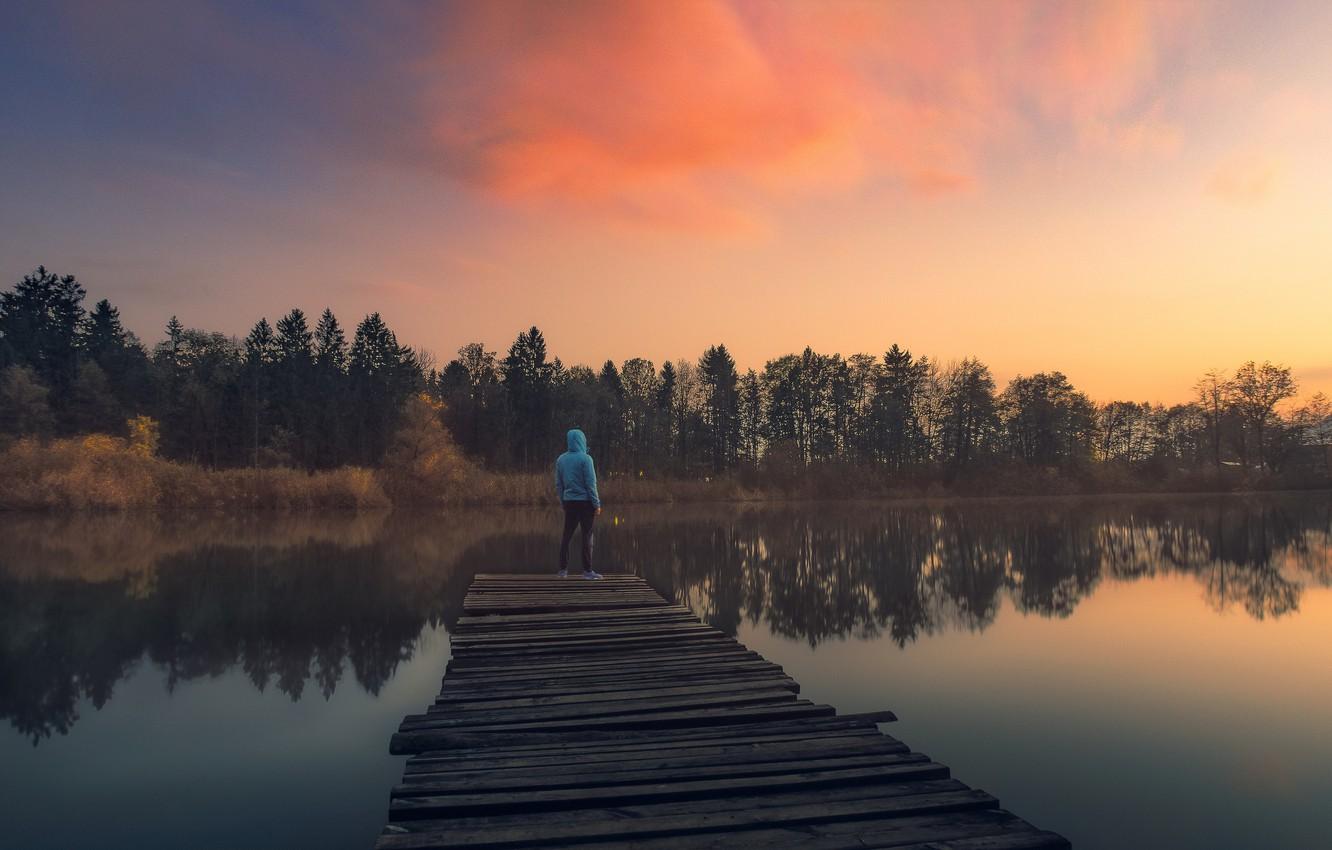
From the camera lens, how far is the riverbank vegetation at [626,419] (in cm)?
5547

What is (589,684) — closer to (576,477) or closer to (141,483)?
(576,477)

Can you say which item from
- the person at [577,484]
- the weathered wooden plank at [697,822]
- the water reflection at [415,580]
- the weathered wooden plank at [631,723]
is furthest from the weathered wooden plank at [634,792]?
the person at [577,484]

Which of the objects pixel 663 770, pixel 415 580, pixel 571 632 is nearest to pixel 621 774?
pixel 663 770

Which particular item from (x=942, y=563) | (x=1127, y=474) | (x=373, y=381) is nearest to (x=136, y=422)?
(x=373, y=381)

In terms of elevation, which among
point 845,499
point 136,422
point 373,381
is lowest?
point 845,499

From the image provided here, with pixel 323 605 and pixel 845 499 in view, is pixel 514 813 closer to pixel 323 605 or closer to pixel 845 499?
pixel 323 605

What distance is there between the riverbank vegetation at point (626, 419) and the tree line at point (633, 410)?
0.18 meters

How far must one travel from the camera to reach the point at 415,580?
1464 cm

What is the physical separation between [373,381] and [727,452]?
3386 centimetres

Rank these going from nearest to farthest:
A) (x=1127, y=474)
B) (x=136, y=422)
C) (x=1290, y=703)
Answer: (x=1290, y=703) → (x=136, y=422) → (x=1127, y=474)

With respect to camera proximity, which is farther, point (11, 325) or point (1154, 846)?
point (11, 325)

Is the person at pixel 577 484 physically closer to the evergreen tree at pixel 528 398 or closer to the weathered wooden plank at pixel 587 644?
the weathered wooden plank at pixel 587 644

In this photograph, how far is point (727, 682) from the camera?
5.60m

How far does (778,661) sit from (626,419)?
65319 millimetres
